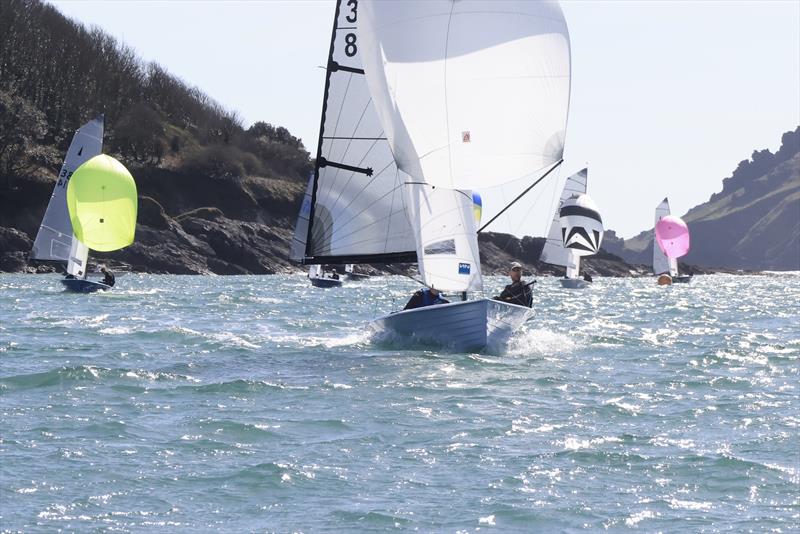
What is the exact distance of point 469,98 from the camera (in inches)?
877

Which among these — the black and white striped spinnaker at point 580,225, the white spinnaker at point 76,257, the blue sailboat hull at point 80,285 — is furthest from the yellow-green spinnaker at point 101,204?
the black and white striped spinnaker at point 580,225

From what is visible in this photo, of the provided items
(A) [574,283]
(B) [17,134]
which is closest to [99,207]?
(A) [574,283]

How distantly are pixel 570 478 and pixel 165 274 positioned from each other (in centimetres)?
7080

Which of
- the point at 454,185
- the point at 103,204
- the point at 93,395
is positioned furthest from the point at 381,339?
the point at 103,204

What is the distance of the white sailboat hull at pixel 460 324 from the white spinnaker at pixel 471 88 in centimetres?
240

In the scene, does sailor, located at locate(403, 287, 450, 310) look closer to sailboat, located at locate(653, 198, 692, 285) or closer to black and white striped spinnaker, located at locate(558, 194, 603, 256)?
black and white striped spinnaker, located at locate(558, 194, 603, 256)

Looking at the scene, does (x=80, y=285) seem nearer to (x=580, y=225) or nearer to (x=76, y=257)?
(x=76, y=257)

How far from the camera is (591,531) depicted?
9688mm

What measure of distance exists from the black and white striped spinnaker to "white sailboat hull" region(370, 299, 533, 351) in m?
52.3

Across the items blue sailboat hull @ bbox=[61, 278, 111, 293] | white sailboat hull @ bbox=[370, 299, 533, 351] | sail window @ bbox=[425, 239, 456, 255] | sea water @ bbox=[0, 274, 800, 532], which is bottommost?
blue sailboat hull @ bbox=[61, 278, 111, 293]

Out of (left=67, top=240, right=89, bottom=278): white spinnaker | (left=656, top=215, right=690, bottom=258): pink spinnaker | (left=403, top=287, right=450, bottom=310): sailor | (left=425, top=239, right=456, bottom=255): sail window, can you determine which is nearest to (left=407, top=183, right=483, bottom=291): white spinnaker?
(left=425, top=239, right=456, bottom=255): sail window

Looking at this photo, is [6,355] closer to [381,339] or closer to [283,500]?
[381,339]

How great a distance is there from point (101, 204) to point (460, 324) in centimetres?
2561

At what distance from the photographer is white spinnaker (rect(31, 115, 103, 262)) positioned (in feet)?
152
